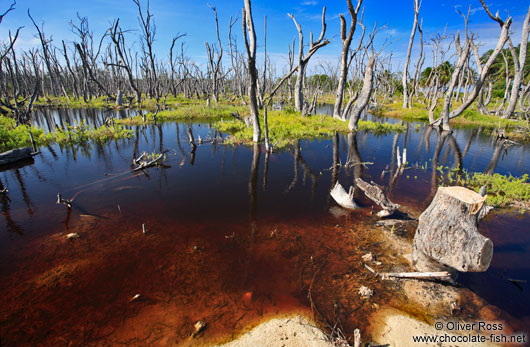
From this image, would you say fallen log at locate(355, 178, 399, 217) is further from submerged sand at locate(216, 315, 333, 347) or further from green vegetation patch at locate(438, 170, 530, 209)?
submerged sand at locate(216, 315, 333, 347)

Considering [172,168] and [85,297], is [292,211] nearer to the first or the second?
[85,297]

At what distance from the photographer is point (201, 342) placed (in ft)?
11.1

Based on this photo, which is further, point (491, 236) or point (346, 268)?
point (491, 236)

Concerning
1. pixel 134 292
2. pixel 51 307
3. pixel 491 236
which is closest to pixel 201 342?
pixel 134 292

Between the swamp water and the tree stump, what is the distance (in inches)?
34.8

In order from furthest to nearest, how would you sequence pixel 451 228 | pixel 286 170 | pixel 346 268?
pixel 286 170, pixel 346 268, pixel 451 228

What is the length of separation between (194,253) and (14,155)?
1229 cm

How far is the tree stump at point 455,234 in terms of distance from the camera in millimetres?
3600

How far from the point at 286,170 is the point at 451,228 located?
7.18 meters

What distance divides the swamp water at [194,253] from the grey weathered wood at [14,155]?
2.33 ft

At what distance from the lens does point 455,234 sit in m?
3.78

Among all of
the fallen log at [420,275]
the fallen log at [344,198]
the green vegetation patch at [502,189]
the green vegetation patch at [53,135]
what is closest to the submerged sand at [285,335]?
the fallen log at [420,275]

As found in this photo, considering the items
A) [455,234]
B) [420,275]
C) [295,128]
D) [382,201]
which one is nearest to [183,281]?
[420,275]

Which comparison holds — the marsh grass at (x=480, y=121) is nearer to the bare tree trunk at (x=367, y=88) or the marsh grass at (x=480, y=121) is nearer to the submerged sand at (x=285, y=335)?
the bare tree trunk at (x=367, y=88)
